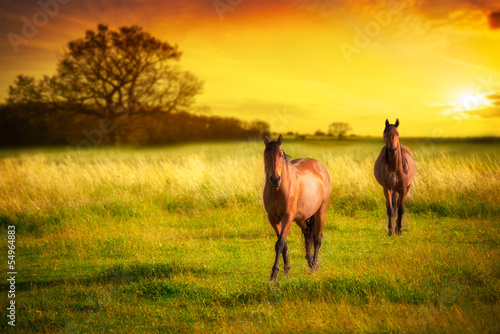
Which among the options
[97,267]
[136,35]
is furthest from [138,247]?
[136,35]

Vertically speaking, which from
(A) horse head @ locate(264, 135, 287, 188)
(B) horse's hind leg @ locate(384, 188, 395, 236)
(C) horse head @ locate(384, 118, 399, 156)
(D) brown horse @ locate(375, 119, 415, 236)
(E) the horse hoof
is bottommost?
(E) the horse hoof

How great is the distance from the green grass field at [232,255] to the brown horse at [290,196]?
640 mm

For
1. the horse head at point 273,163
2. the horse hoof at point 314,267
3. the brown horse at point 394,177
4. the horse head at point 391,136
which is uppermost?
the horse head at point 391,136

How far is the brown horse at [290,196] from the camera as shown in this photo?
6.09m

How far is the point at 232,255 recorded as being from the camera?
9023 millimetres

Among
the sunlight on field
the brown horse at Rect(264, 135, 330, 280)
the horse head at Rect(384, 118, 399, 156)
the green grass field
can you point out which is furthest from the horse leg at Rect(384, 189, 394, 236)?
the brown horse at Rect(264, 135, 330, 280)

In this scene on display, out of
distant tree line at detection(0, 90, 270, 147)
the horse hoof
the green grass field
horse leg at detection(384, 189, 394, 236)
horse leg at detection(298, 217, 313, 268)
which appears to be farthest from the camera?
distant tree line at detection(0, 90, 270, 147)

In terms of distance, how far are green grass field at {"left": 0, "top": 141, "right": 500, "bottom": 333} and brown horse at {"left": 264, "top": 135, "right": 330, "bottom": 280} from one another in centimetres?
64

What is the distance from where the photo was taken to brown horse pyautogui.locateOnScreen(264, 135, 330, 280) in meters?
6.09

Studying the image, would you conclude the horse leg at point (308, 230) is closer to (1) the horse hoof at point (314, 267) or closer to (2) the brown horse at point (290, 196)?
(2) the brown horse at point (290, 196)

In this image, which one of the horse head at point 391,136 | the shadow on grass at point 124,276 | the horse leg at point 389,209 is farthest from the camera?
the horse leg at point 389,209

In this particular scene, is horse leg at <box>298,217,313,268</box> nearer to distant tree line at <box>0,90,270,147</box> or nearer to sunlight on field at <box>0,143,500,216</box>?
sunlight on field at <box>0,143,500,216</box>

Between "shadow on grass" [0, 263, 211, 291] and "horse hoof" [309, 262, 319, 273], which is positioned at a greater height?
"horse hoof" [309, 262, 319, 273]

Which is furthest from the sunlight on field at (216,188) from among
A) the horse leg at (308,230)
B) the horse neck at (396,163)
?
the horse leg at (308,230)
